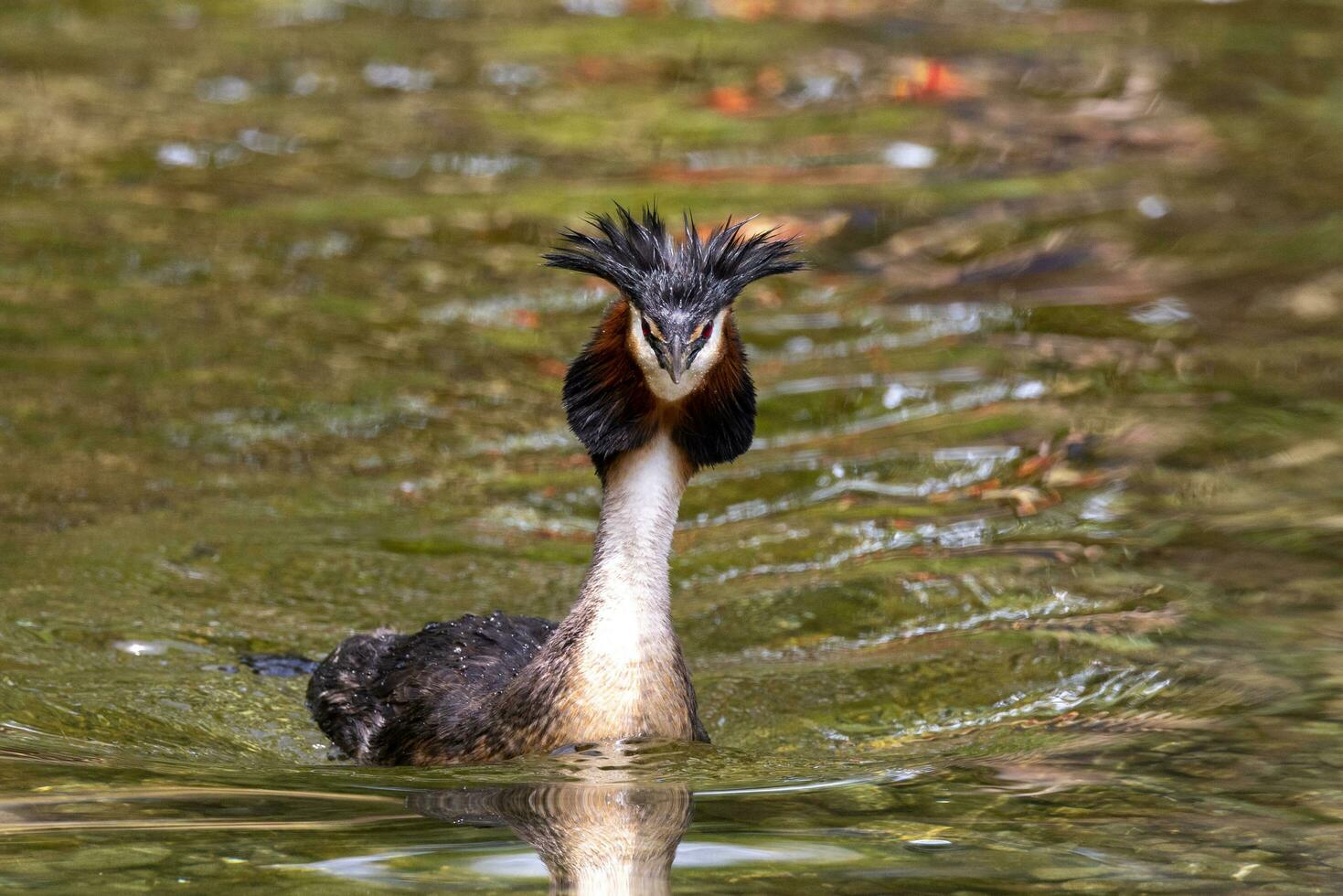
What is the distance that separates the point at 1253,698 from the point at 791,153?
11.7 m

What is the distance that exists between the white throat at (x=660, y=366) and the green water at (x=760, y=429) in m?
1.42

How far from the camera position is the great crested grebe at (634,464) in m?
7.16

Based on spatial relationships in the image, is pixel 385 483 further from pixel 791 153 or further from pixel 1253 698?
pixel 791 153

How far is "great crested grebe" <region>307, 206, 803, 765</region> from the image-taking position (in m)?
7.16

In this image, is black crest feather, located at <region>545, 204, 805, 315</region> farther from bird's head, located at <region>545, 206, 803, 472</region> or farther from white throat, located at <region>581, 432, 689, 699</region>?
white throat, located at <region>581, 432, 689, 699</region>

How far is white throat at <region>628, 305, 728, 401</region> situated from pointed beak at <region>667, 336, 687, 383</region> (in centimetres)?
11

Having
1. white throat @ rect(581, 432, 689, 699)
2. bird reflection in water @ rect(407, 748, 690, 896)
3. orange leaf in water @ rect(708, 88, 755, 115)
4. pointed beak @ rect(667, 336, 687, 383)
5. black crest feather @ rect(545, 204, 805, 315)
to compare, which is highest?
orange leaf in water @ rect(708, 88, 755, 115)

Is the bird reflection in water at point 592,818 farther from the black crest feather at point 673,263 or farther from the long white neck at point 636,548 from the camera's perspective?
the black crest feather at point 673,263

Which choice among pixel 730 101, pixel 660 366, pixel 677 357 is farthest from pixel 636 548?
pixel 730 101

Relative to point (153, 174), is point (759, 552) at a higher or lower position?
lower

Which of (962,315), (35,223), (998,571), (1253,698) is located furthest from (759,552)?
(35,223)

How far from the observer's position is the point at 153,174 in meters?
17.3

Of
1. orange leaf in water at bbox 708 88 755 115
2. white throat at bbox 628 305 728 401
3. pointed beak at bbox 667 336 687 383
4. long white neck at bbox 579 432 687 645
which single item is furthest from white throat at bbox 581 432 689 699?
orange leaf in water at bbox 708 88 755 115

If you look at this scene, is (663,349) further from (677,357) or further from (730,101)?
(730,101)
